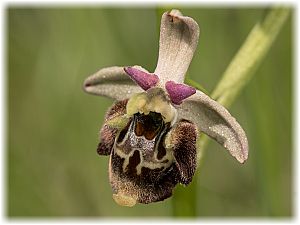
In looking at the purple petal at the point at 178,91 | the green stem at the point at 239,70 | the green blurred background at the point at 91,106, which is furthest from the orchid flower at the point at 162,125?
the green blurred background at the point at 91,106

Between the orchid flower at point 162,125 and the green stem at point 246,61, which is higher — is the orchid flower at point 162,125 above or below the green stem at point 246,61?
below

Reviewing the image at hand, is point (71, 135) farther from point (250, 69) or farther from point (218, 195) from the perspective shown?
point (250, 69)

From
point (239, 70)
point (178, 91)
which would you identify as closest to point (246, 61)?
point (239, 70)

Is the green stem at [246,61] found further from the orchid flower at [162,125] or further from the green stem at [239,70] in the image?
the orchid flower at [162,125]

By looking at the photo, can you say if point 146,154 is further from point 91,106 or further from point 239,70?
point 91,106

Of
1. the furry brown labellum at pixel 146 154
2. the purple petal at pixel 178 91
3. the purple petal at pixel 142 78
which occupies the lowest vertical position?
the furry brown labellum at pixel 146 154

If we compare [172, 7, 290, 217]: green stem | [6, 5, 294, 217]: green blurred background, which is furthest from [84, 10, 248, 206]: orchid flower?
[6, 5, 294, 217]: green blurred background
